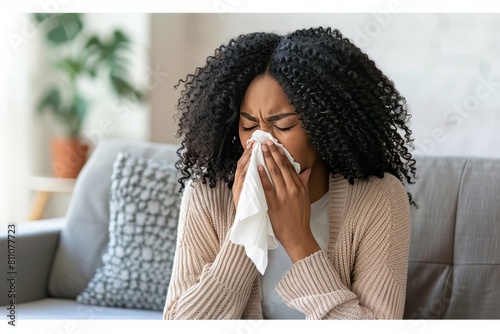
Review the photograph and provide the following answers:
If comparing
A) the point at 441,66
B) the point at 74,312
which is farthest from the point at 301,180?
the point at 441,66

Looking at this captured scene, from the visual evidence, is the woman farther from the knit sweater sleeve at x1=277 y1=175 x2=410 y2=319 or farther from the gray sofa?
the gray sofa

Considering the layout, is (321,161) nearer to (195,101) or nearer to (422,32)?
(195,101)

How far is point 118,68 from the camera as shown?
11.3 feet

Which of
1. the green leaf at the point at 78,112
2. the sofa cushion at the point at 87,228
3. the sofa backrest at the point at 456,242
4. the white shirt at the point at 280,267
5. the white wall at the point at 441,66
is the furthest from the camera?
the green leaf at the point at 78,112

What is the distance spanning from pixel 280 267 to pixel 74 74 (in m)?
2.02

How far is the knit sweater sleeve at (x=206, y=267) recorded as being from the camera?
1.50 m

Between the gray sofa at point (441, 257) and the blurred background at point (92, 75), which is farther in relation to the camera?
the blurred background at point (92, 75)

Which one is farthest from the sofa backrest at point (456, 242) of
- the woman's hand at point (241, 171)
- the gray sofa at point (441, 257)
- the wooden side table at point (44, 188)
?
the wooden side table at point (44, 188)

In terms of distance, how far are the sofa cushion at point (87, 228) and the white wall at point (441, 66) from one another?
1.09 metres

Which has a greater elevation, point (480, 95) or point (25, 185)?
point (480, 95)

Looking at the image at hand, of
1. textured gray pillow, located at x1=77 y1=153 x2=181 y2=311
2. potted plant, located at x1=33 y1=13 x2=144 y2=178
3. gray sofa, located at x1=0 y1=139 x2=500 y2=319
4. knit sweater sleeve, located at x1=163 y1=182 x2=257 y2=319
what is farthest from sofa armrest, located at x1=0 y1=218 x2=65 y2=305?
potted plant, located at x1=33 y1=13 x2=144 y2=178

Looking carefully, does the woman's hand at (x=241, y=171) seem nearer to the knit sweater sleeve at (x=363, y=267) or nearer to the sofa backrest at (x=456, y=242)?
the knit sweater sleeve at (x=363, y=267)
